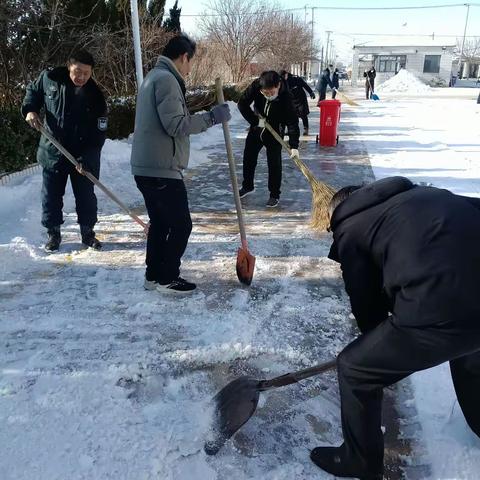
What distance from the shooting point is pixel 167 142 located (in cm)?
314

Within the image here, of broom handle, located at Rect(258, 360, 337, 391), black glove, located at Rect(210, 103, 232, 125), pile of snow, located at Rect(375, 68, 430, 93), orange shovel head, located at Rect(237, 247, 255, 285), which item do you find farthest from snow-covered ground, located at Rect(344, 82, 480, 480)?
pile of snow, located at Rect(375, 68, 430, 93)

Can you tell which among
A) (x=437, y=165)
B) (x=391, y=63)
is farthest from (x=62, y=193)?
(x=391, y=63)

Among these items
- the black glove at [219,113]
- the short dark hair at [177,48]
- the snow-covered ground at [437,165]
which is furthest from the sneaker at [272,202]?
the short dark hair at [177,48]

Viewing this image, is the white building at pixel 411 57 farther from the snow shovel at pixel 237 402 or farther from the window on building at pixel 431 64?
the snow shovel at pixel 237 402

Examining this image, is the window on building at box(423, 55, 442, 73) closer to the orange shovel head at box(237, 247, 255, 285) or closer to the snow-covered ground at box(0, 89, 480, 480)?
the snow-covered ground at box(0, 89, 480, 480)

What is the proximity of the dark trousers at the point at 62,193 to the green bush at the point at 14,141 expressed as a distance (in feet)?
6.27

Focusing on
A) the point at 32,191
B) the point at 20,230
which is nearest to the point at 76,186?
the point at 20,230

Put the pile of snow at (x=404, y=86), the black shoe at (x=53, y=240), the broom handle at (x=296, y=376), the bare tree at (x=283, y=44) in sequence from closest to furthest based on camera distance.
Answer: the broom handle at (x=296, y=376), the black shoe at (x=53, y=240), the bare tree at (x=283, y=44), the pile of snow at (x=404, y=86)

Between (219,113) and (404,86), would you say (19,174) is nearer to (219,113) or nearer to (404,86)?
(219,113)

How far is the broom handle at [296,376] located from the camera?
6.79 feet

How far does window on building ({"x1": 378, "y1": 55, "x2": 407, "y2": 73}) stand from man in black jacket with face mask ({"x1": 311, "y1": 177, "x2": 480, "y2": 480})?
4808 centimetres

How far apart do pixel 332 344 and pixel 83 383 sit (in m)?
1.48

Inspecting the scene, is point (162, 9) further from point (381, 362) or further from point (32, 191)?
point (381, 362)

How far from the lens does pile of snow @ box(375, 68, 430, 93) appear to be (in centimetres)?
3347
